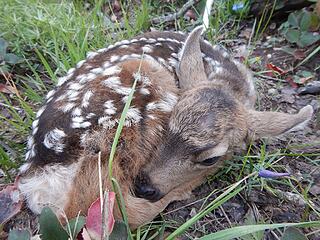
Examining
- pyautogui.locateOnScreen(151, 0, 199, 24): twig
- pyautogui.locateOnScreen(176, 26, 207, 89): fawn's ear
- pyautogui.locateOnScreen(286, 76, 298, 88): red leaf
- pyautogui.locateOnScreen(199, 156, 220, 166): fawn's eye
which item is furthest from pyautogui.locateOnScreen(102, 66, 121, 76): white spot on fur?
pyautogui.locateOnScreen(151, 0, 199, 24): twig

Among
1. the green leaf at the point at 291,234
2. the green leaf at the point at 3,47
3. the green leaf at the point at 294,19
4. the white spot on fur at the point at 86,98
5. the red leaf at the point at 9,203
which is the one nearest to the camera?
the green leaf at the point at 291,234

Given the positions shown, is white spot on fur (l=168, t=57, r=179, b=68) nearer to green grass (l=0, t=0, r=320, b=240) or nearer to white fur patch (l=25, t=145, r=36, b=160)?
green grass (l=0, t=0, r=320, b=240)

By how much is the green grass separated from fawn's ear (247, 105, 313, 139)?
16 cm

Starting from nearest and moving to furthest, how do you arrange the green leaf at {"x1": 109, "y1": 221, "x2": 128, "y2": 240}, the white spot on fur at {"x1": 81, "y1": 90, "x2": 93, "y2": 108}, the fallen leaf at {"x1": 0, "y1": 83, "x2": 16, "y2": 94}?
1. the green leaf at {"x1": 109, "y1": 221, "x2": 128, "y2": 240}
2. the white spot on fur at {"x1": 81, "y1": 90, "x2": 93, "y2": 108}
3. the fallen leaf at {"x1": 0, "y1": 83, "x2": 16, "y2": 94}

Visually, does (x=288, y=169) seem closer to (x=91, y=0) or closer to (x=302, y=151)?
(x=302, y=151)

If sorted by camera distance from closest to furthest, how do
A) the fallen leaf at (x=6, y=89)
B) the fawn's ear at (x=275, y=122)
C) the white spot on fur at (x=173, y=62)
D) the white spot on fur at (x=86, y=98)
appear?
the white spot on fur at (x=86, y=98) → the fawn's ear at (x=275, y=122) → the white spot on fur at (x=173, y=62) → the fallen leaf at (x=6, y=89)

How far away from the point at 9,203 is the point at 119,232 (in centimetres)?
61

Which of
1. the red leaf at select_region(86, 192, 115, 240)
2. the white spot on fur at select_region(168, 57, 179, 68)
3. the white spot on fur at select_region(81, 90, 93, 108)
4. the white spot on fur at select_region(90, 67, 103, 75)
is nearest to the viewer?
the red leaf at select_region(86, 192, 115, 240)

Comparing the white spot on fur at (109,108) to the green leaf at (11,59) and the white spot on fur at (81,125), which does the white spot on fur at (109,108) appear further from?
the green leaf at (11,59)

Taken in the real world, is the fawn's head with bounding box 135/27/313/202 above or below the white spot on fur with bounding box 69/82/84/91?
below

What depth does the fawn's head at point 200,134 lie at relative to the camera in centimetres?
244

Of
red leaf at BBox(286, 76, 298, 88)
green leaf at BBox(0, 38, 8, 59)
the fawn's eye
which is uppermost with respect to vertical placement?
green leaf at BBox(0, 38, 8, 59)

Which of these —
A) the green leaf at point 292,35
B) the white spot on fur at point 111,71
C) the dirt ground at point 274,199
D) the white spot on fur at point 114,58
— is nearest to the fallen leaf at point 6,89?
the white spot on fur at point 114,58

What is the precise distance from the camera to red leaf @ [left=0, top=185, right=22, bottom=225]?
219 centimetres
